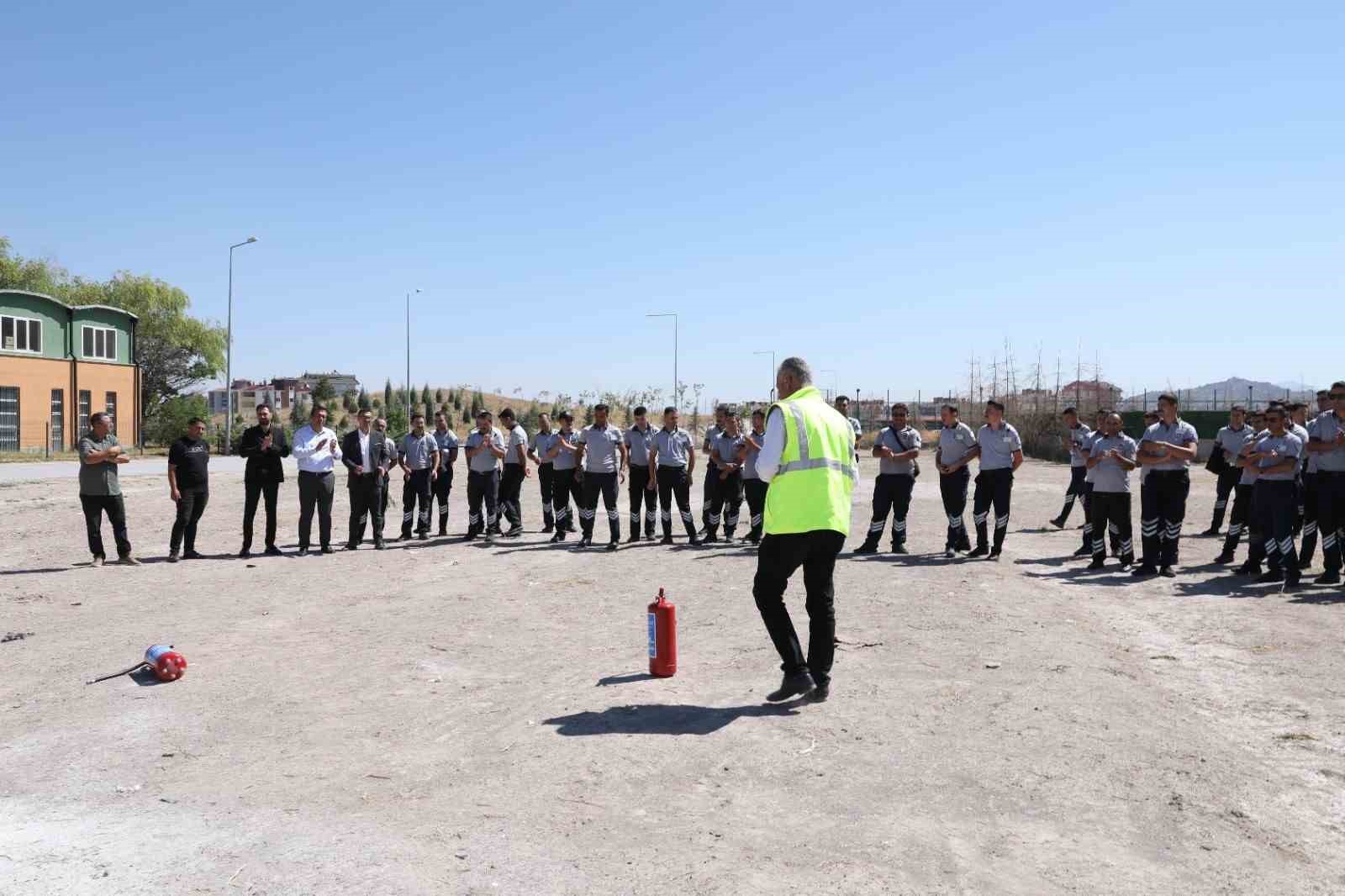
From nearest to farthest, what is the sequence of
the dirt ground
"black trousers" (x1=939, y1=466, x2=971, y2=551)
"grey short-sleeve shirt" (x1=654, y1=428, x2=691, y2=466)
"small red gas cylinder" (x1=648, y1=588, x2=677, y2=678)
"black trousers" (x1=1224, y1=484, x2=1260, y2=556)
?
1. the dirt ground
2. "small red gas cylinder" (x1=648, y1=588, x2=677, y2=678)
3. "black trousers" (x1=1224, y1=484, x2=1260, y2=556)
4. "black trousers" (x1=939, y1=466, x2=971, y2=551)
5. "grey short-sleeve shirt" (x1=654, y1=428, x2=691, y2=466)

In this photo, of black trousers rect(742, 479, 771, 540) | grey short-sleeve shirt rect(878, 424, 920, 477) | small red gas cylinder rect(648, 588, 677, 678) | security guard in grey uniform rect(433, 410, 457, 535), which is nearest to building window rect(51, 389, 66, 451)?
security guard in grey uniform rect(433, 410, 457, 535)

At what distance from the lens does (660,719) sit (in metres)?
6.36

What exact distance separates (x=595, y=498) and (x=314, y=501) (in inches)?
155

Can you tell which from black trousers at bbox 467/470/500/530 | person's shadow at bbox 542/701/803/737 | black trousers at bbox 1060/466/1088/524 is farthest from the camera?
black trousers at bbox 1060/466/1088/524

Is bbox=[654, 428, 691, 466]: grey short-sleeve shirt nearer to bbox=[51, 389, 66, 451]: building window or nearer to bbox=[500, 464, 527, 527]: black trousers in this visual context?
bbox=[500, 464, 527, 527]: black trousers

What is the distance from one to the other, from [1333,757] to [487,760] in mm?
4661

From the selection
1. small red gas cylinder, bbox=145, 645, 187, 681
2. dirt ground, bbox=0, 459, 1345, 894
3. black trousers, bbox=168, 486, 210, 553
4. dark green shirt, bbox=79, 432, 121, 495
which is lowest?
dirt ground, bbox=0, 459, 1345, 894

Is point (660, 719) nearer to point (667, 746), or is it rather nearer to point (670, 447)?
point (667, 746)

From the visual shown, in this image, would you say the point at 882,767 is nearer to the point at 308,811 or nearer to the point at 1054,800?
the point at 1054,800

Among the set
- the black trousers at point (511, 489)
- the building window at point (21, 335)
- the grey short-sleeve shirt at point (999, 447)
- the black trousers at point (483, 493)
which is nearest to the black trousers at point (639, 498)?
the black trousers at point (511, 489)

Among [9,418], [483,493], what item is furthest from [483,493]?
[9,418]

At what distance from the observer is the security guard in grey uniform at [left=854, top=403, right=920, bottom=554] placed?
46.1ft

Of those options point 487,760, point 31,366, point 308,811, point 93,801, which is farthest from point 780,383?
point 31,366

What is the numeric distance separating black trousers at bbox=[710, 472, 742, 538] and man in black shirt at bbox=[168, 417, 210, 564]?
275 inches
